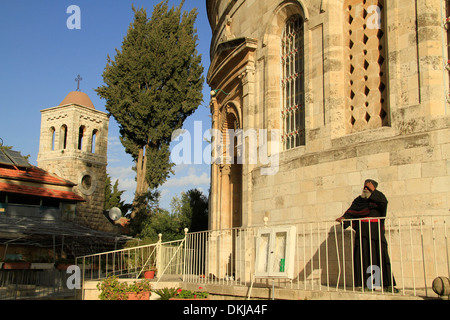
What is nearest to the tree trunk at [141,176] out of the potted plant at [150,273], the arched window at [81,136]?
the arched window at [81,136]

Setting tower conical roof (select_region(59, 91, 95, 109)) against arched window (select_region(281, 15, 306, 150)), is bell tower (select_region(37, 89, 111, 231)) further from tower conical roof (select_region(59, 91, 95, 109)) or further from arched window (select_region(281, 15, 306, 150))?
arched window (select_region(281, 15, 306, 150))

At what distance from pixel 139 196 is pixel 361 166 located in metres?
20.5

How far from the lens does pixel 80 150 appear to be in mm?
35219

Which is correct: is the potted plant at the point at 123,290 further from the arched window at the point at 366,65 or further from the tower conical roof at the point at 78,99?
the tower conical roof at the point at 78,99

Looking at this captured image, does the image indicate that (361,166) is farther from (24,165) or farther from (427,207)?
(24,165)

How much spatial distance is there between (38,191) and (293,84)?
1871cm

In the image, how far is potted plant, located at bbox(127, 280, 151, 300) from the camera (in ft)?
32.8

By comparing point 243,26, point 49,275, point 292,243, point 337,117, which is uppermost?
point 243,26

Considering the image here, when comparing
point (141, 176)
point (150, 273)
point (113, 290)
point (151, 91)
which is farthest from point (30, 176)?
point (113, 290)

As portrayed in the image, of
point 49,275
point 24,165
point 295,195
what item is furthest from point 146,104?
point 295,195

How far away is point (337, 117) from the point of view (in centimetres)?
1033

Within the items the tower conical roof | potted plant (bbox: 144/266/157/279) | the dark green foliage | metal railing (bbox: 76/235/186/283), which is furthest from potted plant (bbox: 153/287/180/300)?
the dark green foliage

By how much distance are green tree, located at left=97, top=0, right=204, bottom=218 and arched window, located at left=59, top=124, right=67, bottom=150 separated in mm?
8136

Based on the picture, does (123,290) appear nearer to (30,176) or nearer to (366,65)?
(366,65)
